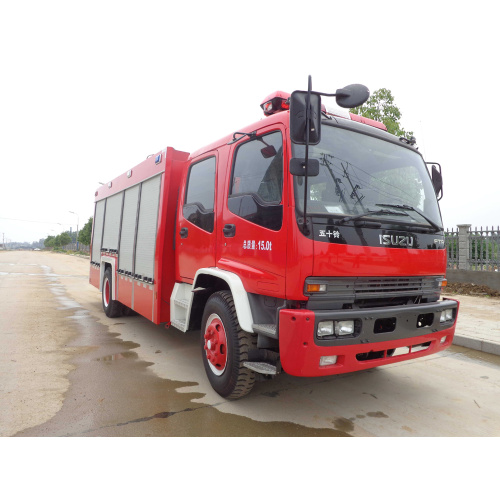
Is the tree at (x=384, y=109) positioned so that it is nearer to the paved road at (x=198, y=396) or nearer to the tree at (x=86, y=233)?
the paved road at (x=198, y=396)

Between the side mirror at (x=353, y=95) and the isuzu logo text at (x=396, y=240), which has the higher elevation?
the side mirror at (x=353, y=95)

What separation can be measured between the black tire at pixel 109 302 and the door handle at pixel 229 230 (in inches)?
162

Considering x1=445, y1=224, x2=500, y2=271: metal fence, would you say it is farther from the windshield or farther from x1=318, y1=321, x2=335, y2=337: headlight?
x1=318, y1=321, x2=335, y2=337: headlight

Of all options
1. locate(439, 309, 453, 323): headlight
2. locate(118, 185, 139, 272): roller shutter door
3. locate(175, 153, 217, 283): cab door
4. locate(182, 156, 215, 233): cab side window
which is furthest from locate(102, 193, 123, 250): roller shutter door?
locate(439, 309, 453, 323): headlight

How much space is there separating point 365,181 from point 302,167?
731mm

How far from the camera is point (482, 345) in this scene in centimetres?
530

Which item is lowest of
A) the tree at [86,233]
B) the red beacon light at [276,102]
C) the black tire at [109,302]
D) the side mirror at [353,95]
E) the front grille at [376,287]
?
the black tire at [109,302]

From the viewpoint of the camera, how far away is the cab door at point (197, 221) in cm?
400

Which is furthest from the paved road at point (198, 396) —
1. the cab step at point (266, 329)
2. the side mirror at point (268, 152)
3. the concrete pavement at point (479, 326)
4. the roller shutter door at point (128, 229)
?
the side mirror at point (268, 152)

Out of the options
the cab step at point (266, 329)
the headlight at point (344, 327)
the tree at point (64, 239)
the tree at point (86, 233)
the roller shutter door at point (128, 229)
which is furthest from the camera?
the tree at point (64, 239)

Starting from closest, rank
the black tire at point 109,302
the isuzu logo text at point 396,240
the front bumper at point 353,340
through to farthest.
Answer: the front bumper at point 353,340
the isuzu logo text at point 396,240
the black tire at point 109,302

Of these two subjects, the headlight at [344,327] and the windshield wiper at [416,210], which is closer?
the headlight at [344,327]

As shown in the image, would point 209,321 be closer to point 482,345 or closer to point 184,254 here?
point 184,254

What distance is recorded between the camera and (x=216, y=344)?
3615 millimetres
